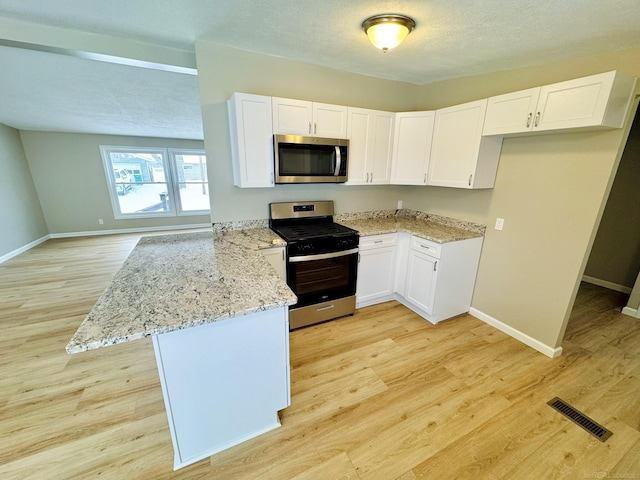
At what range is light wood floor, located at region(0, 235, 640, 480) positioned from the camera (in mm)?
1455

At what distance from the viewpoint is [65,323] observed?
279 centimetres

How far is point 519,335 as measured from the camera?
8.35 ft

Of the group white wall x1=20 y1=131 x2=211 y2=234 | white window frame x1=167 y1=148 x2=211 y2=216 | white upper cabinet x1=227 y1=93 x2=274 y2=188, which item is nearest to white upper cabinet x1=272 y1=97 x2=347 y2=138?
white upper cabinet x1=227 y1=93 x2=274 y2=188

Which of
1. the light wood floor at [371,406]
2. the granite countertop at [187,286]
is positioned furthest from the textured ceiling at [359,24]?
the light wood floor at [371,406]

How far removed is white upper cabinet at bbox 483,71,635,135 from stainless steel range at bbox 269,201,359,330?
1688mm

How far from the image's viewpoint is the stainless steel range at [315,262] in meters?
2.42

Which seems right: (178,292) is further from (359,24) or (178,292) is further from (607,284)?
(607,284)

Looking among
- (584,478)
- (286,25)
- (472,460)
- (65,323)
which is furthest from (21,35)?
(584,478)

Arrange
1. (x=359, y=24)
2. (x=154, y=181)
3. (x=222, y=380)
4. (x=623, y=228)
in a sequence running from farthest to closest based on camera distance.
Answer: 1. (x=154, y=181)
2. (x=623, y=228)
3. (x=359, y=24)
4. (x=222, y=380)

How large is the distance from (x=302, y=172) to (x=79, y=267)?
14.9 feet

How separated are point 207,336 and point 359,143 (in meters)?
2.40

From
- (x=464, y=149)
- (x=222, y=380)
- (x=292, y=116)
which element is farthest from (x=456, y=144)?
(x=222, y=380)

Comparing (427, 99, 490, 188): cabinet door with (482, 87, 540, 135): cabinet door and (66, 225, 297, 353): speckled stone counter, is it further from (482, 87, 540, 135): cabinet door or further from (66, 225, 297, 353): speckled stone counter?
(66, 225, 297, 353): speckled stone counter

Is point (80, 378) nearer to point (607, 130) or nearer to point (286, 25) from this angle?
point (286, 25)
